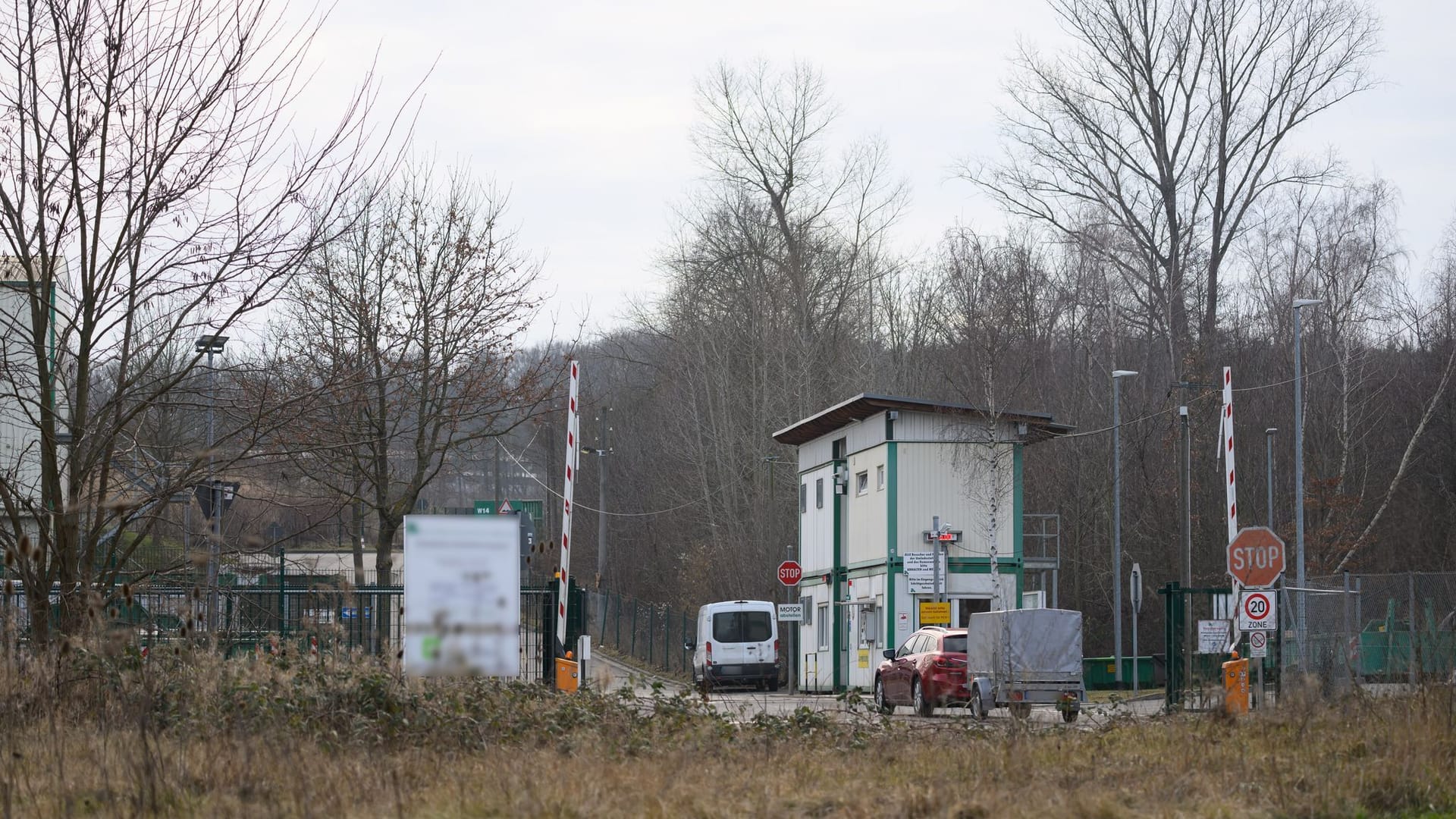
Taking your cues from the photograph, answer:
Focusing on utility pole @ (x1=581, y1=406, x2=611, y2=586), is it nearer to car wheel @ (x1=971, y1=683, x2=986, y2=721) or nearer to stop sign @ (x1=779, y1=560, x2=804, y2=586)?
stop sign @ (x1=779, y1=560, x2=804, y2=586)

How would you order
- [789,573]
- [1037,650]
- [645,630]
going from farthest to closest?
1. [645,630]
2. [789,573]
3. [1037,650]

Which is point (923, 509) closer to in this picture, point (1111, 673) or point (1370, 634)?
point (1111, 673)

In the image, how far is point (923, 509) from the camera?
3741cm

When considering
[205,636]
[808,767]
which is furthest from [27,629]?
[808,767]

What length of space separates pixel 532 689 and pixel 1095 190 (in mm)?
40503

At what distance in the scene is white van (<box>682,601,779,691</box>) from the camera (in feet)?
128

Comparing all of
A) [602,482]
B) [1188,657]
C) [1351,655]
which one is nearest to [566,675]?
[1188,657]

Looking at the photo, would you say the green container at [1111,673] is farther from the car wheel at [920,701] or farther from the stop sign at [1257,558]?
the stop sign at [1257,558]

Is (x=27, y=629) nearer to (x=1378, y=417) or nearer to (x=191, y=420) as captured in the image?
(x=191, y=420)

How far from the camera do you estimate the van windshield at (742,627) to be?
129 feet

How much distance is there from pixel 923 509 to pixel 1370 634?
12.0m

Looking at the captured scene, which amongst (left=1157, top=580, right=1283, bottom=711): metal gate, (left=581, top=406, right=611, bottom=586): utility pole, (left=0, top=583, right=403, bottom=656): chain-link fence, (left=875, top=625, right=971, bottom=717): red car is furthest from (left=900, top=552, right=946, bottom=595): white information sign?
(left=581, top=406, right=611, bottom=586): utility pole

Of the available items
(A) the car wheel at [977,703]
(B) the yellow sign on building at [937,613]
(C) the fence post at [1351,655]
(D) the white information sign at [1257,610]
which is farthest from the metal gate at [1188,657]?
(B) the yellow sign on building at [937,613]

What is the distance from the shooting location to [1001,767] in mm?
10688
